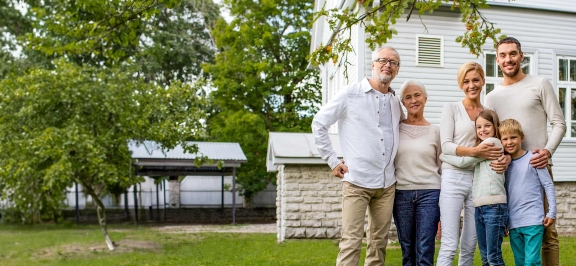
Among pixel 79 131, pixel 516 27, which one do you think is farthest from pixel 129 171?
pixel 516 27

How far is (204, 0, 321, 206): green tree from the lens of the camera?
78.4ft

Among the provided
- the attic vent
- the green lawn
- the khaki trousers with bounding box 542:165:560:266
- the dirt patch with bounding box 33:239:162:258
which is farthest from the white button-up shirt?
the dirt patch with bounding box 33:239:162:258

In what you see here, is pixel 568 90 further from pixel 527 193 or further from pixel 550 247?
pixel 527 193

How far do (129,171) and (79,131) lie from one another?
76.7 inches

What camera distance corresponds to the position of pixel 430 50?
12.5m

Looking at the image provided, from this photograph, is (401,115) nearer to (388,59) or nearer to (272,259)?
(388,59)

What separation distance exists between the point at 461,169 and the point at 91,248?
33.9 feet

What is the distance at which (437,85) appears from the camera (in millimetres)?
12477

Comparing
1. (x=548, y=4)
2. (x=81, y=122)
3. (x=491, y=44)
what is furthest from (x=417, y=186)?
(x=548, y=4)

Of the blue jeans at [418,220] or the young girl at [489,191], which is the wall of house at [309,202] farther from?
the young girl at [489,191]

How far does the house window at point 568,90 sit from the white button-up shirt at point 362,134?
10.2m

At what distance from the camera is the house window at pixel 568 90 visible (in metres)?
13.1

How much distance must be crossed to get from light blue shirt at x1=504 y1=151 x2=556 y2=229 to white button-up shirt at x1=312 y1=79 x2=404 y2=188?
0.83 metres

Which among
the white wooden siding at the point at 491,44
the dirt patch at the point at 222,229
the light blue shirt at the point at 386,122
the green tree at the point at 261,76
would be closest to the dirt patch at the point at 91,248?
→ the dirt patch at the point at 222,229
